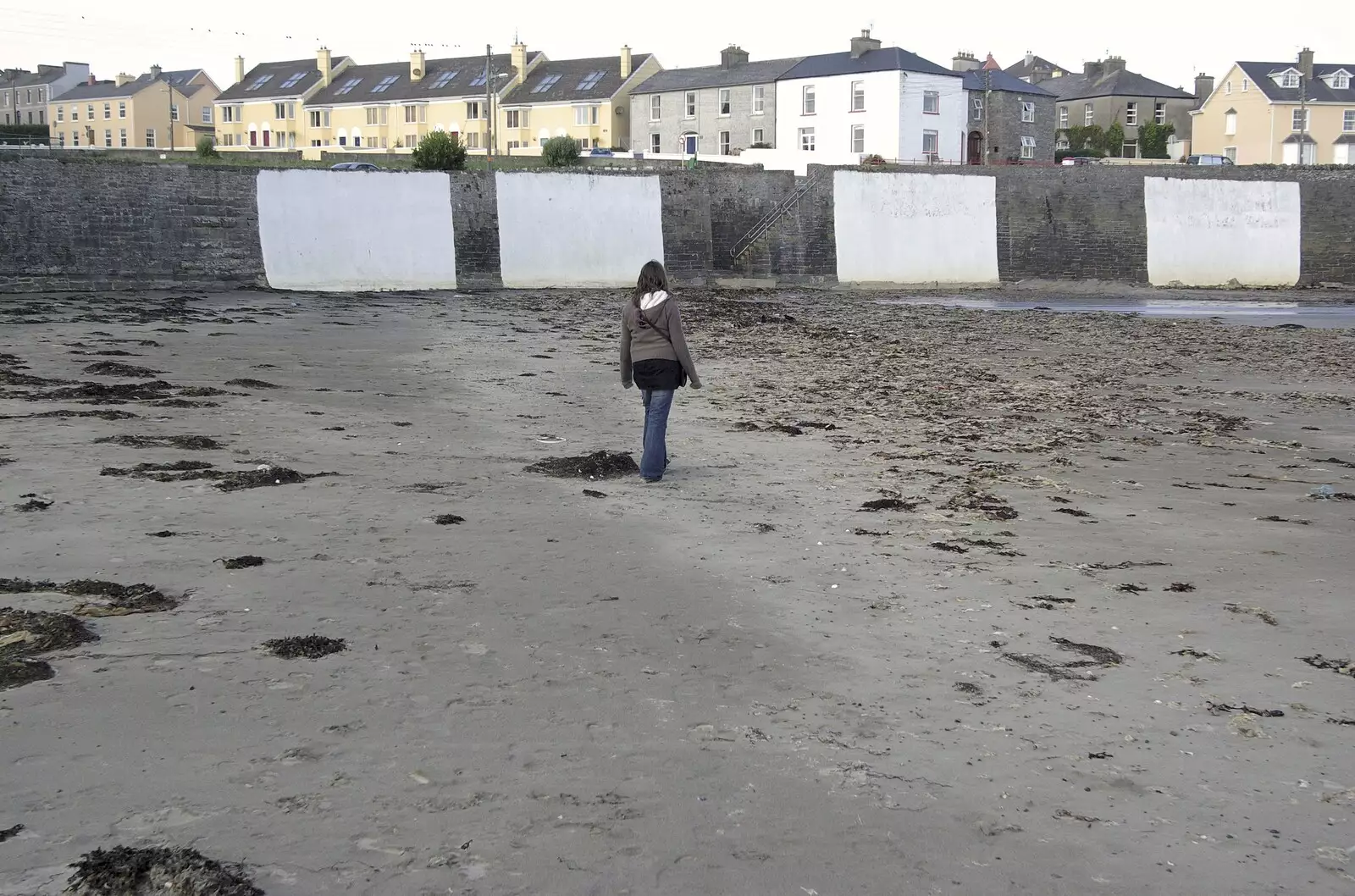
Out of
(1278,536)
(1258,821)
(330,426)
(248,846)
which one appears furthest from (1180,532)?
(330,426)

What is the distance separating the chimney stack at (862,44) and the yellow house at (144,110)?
4700 centimetres

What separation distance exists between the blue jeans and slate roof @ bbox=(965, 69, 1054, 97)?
5181cm

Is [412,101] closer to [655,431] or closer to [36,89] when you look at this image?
[36,89]

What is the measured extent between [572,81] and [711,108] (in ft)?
38.4

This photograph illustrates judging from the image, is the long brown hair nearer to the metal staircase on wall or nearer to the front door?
the metal staircase on wall

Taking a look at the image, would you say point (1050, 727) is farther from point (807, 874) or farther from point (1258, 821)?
point (807, 874)

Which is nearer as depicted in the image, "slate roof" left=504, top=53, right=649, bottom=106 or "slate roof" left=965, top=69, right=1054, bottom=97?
"slate roof" left=965, top=69, right=1054, bottom=97

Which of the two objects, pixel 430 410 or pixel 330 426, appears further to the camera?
pixel 430 410

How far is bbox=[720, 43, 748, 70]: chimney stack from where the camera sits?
60750mm

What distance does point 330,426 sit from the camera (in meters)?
10.5

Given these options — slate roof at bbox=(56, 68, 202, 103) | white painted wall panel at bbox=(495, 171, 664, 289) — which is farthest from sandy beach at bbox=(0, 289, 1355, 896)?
slate roof at bbox=(56, 68, 202, 103)

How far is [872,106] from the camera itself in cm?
5391

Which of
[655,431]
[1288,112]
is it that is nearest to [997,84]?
[1288,112]

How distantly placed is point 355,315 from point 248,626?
16885mm
